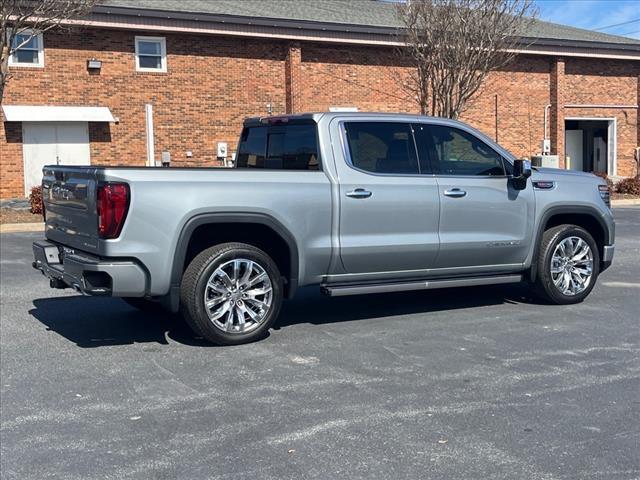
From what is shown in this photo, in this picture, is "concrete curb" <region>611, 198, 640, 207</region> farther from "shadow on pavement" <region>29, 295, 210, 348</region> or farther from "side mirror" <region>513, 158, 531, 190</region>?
"shadow on pavement" <region>29, 295, 210, 348</region>

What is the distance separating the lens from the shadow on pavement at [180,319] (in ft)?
22.8

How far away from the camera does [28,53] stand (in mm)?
20375

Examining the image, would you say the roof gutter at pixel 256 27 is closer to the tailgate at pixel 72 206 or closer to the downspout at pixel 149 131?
the downspout at pixel 149 131

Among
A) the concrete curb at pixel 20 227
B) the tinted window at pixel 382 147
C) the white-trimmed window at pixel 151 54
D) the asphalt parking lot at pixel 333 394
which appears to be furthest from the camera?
the white-trimmed window at pixel 151 54

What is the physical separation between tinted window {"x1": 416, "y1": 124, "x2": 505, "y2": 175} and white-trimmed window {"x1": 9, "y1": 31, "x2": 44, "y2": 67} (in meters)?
→ 15.8

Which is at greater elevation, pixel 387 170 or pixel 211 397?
pixel 387 170

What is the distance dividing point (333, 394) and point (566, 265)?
3895 millimetres

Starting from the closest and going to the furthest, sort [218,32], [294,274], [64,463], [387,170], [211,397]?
[64,463], [211,397], [294,274], [387,170], [218,32]

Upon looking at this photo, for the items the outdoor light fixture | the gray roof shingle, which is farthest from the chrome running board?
the outdoor light fixture

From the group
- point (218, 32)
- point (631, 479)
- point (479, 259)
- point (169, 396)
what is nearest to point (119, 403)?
point (169, 396)

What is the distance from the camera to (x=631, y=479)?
12.6 feet

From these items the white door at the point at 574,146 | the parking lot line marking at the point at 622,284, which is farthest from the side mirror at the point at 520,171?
the white door at the point at 574,146

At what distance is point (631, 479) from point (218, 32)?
20016mm

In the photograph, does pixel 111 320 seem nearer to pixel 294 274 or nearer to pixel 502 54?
pixel 294 274
